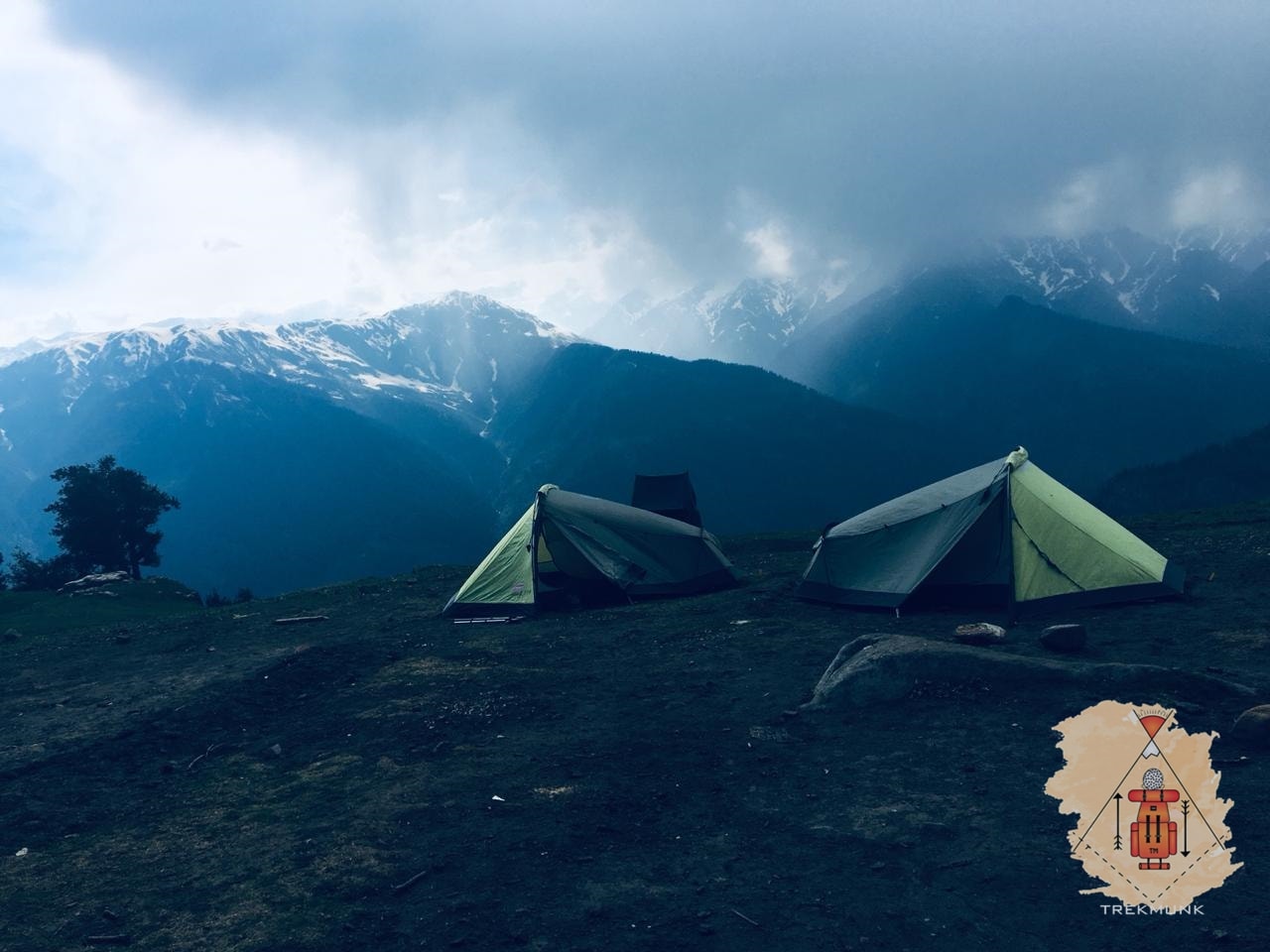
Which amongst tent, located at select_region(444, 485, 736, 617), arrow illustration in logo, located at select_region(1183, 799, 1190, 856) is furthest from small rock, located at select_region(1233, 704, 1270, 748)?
tent, located at select_region(444, 485, 736, 617)

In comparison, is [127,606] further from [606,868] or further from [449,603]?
[606,868]

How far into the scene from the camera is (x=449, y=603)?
2091 centimetres

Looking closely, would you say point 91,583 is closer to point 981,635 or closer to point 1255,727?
point 981,635

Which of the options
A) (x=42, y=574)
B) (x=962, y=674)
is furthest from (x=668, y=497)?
(x=42, y=574)

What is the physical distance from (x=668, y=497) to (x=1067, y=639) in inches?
803

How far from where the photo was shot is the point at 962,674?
11008 millimetres

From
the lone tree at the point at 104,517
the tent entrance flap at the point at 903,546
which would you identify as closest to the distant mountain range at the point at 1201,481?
the tent entrance flap at the point at 903,546

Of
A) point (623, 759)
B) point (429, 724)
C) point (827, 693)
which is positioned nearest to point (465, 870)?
point (623, 759)

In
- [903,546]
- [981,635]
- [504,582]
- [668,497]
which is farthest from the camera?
[668,497]

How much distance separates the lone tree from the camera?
4650 cm

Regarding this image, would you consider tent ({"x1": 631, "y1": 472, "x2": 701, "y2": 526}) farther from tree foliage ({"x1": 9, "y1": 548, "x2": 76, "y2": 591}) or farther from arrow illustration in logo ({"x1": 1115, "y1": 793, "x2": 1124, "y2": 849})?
tree foliage ({"x1": 9, "y1": 548, "x2": 76, "y2": 591})

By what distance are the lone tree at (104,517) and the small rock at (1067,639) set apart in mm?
48520

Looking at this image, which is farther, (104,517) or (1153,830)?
(104,517)

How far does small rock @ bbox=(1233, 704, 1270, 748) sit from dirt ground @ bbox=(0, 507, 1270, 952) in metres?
0.35
